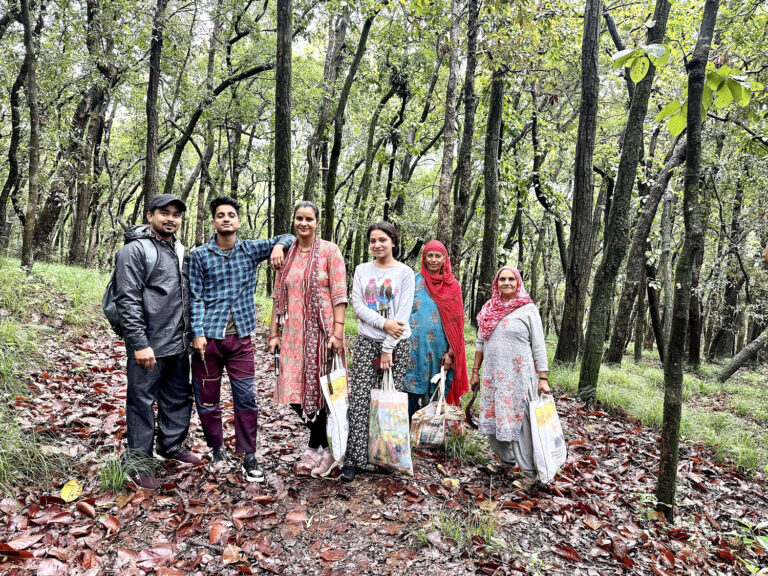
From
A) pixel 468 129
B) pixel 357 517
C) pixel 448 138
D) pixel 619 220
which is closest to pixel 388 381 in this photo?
pixel 357 517

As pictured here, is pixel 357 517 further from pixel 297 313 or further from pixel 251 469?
pixel 297 313

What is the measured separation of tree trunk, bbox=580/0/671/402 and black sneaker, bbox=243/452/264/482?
472 cm

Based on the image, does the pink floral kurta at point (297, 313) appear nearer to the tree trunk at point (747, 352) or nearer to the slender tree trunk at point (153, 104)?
the slender tree trunk at point (153, 104)

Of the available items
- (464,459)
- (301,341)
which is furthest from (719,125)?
(301,341)

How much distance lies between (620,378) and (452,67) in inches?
251

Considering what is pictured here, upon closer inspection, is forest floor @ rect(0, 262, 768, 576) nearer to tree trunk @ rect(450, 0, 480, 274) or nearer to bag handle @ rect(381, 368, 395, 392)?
bag handle @ rect(381, 368, 395, 392)

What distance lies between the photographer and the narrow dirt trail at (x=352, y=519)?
9.20 feet

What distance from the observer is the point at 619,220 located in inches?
232

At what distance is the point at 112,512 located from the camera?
307cm

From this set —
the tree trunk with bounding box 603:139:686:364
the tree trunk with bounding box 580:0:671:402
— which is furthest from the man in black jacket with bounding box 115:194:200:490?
the tree trunk with bounding box 603:139:686:364

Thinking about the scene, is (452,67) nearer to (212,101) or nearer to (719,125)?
(719,125)

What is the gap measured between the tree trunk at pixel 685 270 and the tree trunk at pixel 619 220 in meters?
2.36

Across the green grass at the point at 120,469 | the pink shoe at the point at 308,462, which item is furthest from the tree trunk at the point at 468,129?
the green grass at the point at 120,469

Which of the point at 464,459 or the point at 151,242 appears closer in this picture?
the point at 151,242
